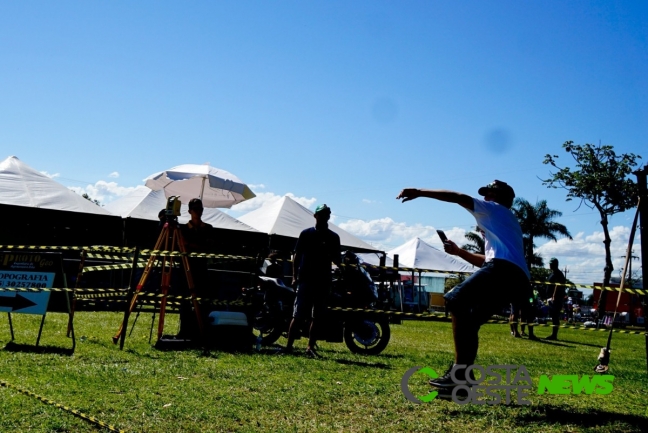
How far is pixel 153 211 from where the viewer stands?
907 inches

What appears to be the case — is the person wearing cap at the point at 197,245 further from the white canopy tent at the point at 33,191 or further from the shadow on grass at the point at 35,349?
the white canopy tent at the point at 33,191

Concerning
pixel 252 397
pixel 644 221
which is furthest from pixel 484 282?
pixel 644 221

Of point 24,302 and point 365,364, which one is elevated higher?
point 24,302

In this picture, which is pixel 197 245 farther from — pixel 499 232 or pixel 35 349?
pixel 499 232

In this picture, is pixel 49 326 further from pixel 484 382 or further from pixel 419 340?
pixel 484 382

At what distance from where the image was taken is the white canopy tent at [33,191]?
1923 cm

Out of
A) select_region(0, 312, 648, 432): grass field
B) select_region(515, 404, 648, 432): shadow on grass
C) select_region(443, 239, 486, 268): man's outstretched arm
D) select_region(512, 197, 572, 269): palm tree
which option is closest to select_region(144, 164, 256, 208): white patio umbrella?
select_region(0, 312, 648, 432): grass field

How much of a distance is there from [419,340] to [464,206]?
822 cm

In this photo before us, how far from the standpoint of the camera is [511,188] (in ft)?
18.7

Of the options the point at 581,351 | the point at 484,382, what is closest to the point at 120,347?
the point at 484,382

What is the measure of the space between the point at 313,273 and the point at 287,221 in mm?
18076

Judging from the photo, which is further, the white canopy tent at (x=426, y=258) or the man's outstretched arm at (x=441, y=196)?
the white canopy tent at (x=426, y=258)

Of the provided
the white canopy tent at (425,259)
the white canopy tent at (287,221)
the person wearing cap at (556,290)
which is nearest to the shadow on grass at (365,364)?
the person wearing cap at (556,290)

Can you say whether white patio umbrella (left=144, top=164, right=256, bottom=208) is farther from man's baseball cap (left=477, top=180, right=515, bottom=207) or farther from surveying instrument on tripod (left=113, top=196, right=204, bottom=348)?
man's baseball cap (left=477, top=180, right=515, bottom=207)
